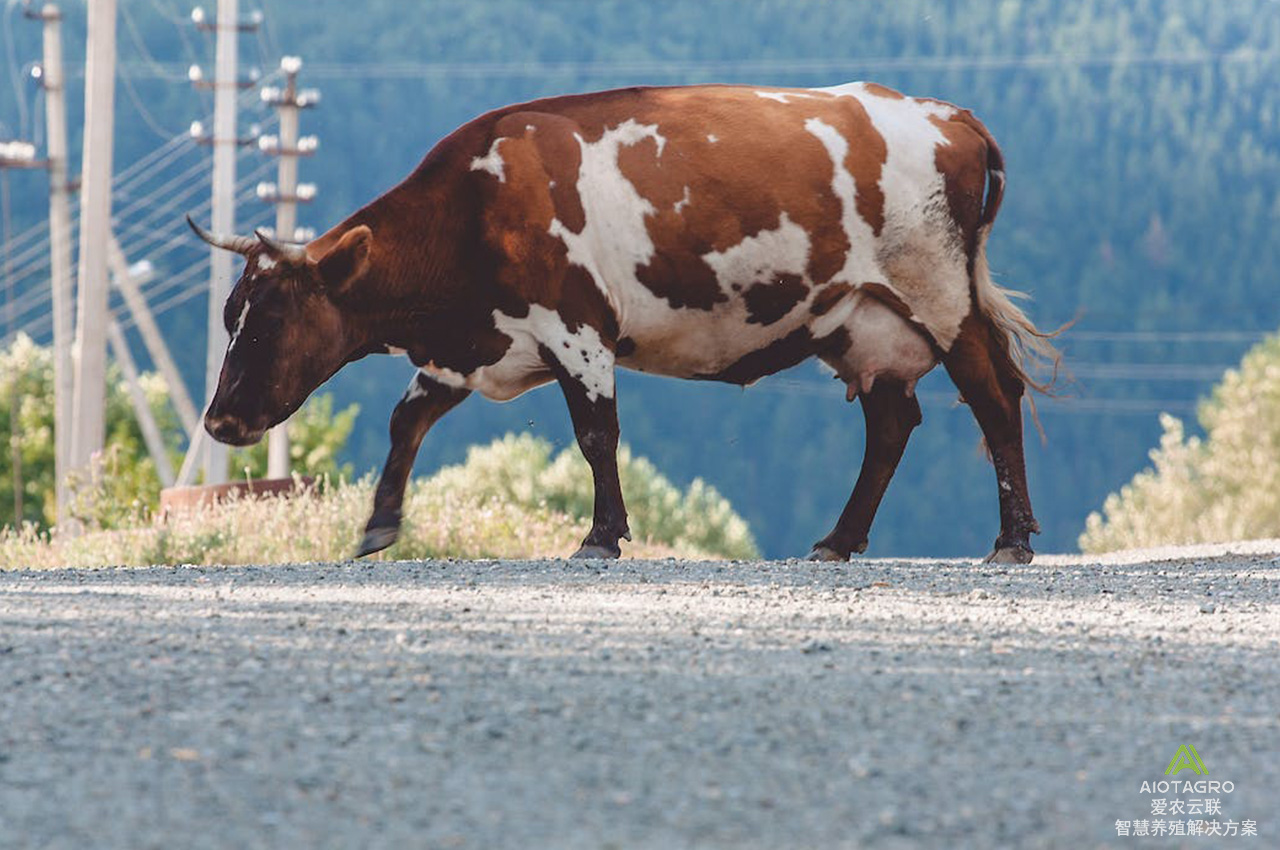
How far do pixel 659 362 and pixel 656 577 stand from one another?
7.21 feet

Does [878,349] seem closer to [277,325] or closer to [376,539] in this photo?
[376,539]

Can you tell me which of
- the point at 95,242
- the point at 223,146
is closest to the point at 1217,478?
the point at 223,146

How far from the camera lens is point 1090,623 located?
6.83m

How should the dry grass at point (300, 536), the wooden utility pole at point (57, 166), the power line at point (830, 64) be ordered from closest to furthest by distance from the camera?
the dry grass at point (300, 536) → the wooden utility pole at point (57, 166) → the power line at point (830, 64)

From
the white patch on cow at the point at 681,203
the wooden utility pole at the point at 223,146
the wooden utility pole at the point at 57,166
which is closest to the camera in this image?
the white patch on cow at the point at 681,203

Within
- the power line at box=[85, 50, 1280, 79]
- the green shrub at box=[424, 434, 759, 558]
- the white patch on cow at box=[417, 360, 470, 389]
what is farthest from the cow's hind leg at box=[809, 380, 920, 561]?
the power line at box=[85, 50, 1280, 79]

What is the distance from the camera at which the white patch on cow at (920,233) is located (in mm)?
10180

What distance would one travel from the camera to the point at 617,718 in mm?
4887

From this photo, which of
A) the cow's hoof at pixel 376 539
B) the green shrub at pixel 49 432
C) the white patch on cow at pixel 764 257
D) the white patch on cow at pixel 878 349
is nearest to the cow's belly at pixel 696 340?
the white patch on cow at pixel 764 257

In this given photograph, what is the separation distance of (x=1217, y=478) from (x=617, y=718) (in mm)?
46896

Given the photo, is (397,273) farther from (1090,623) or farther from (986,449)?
A: (1090,623)

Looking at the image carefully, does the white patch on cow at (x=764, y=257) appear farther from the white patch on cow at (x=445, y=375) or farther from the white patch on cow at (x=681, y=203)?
the white patch on cow at (x=445, y=375)

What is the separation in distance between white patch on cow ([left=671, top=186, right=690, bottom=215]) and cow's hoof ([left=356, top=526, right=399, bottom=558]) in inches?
83.4

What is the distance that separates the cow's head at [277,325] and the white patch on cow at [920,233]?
2614mm
